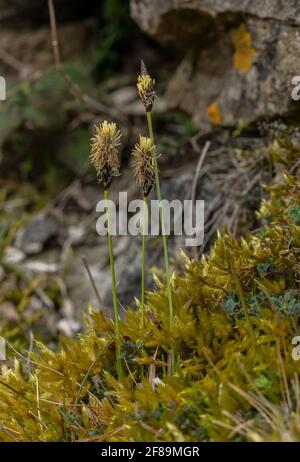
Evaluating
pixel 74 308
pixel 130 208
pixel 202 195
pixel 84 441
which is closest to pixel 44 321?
pixel 74 308

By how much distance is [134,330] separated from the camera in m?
1.97

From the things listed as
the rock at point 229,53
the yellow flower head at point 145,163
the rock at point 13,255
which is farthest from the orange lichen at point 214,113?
the yellow flower head at point 145,163

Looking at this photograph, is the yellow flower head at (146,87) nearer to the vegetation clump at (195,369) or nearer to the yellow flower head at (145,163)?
the yellow flower head at (145,163)

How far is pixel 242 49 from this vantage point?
3.17 meters

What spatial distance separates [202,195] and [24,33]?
2.36m

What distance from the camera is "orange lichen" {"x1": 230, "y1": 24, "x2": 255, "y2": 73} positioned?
3.10 meters

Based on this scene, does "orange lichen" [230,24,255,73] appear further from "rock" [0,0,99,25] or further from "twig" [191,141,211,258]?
"rock" [0,0,99,25]

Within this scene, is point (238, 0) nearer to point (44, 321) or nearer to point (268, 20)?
point (268, 20)

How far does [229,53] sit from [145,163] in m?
1.87

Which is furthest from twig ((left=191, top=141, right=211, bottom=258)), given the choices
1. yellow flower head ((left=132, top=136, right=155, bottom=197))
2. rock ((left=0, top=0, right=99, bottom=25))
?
rock ((left=0, top=0, right=99, bottom=25))

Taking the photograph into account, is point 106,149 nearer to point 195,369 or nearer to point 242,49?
point 195,369

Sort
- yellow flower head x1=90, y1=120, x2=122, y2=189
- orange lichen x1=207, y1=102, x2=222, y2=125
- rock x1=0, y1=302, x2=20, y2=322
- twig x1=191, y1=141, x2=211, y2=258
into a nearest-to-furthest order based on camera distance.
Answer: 1. yellow flower head x1=90, y1=120, x2=122, y2=189
2. twig x1=191, y1=141, x2=211, y2=258
3. orange lichen x1=207, y1=102, x2=222, y2=125
4. rock x1=0, y1=302, x2=20, y2=322

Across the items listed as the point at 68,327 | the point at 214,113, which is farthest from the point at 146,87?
the point at 68,327

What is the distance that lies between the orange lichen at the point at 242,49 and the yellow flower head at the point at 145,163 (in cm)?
155
